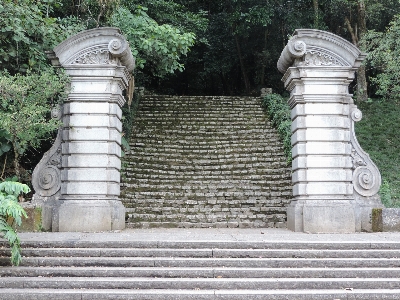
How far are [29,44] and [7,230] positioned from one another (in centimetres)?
629

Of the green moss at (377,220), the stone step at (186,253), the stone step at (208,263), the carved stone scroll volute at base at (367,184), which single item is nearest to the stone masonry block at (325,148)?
the carved stone scroll volute at base at (367,184)

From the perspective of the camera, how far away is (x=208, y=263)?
7.81 meters

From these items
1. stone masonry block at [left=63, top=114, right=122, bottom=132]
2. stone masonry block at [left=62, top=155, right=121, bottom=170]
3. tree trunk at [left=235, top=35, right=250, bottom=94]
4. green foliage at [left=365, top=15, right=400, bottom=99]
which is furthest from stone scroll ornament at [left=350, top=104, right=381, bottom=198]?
tree trunk at [left=235, top=35, right=250, bottom=94]

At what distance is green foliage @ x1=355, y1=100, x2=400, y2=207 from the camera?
16500mm

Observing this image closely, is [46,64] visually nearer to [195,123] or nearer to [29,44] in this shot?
[29,44]

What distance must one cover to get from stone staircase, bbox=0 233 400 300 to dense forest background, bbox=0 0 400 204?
352cm

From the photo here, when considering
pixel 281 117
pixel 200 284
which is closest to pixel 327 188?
pixel 200 284

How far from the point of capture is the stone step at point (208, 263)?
7801mm

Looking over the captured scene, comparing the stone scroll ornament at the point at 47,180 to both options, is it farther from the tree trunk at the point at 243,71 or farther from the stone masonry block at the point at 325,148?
the tree trunk at the point at 243,71

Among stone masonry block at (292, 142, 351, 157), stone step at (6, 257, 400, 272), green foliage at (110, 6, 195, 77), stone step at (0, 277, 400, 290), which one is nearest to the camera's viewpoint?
stone step at (0, 277, 400, 290)

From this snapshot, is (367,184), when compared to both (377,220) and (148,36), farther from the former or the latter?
(148,36)

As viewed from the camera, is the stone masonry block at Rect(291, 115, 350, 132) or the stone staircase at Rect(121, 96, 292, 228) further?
the stone staircase at Rect(121, 96, 292, 228)

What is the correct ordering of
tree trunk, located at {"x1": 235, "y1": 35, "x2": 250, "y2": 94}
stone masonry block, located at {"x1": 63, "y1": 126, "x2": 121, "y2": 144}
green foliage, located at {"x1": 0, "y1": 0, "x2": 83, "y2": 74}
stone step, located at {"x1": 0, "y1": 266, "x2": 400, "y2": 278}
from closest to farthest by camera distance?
stone step, located at {"x1": 0, "y1": 266, "x2": 400, "y2": 278} < stone masonry block, located at {"x1": 63, "y1": 126, "x2": 121, "y2": 144} < green foliage, located at {"x1": 0, "y1": 0, "x2": 83, "y2": 74} < tree trunk, located at {"x1": 235, "y1": 35, "x2": 250, "y2": 94}

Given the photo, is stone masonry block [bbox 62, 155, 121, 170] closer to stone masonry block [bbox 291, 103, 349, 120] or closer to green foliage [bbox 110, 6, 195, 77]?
green foliage [bbox 110, 6, 195, 77]
